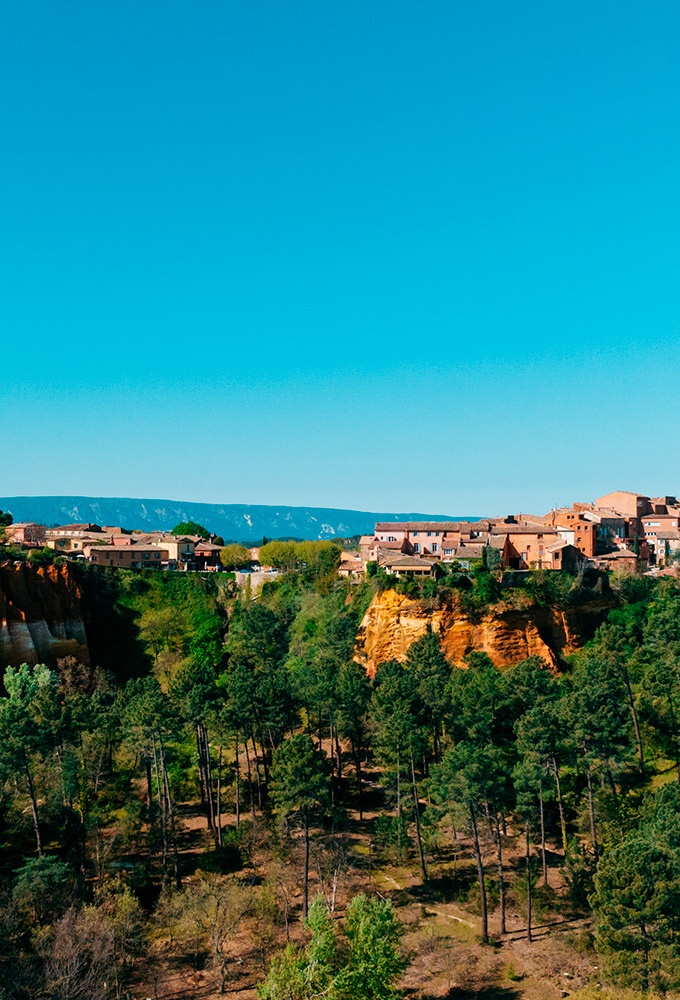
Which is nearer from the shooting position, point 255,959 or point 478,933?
point 255,959

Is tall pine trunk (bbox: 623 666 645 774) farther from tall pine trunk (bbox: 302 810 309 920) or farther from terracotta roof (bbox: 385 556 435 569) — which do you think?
tall pine trunk (bbox: 302 810 309 920)

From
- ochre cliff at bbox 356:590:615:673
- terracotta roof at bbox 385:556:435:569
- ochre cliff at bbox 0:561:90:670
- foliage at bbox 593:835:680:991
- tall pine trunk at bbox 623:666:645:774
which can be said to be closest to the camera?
foliage at bbox 593:835:680:991

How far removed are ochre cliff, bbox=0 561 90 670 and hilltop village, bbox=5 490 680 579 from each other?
18.8 m

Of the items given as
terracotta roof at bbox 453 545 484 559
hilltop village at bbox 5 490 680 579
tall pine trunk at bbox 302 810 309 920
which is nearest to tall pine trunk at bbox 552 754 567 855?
tall pine trunk at bbox 302 810 309 920

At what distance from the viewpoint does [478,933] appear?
46.2 m

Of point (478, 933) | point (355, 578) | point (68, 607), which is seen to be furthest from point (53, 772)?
point (355, 578)

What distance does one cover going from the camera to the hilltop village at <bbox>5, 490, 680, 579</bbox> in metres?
99.4

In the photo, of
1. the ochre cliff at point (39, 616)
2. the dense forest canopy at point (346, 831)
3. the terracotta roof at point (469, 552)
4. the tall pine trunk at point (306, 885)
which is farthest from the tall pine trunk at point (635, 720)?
the ochre cliff at point (39, 616)

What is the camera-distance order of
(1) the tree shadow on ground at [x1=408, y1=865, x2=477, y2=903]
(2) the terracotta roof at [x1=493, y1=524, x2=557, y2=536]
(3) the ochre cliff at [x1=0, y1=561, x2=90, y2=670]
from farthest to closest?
1. (2) the terracotta roof at [x1=493, y1=524, x2=557, y2=536]
2. (3) the ochre cliff at [x1=0, y1=561, x2=90, y2=670]
3. (1) the tree shadow on ground at [x1=408, y1=865, x2=477, y2=903]

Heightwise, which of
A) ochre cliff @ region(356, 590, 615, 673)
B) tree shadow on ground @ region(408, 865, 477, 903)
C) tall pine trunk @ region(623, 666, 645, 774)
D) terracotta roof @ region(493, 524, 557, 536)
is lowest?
tree shadow on ground @ region(408, 865, 477, 903)

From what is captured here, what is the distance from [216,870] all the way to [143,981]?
1046cm

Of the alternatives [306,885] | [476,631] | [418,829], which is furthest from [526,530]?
[306,885]

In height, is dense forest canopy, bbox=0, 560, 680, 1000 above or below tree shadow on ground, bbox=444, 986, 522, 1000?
above

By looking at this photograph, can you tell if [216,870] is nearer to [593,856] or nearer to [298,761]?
[298,761]
